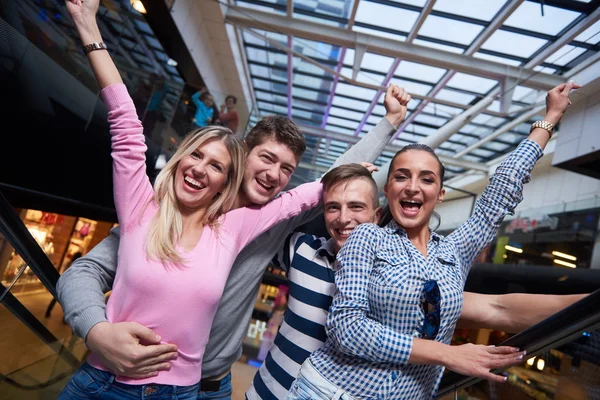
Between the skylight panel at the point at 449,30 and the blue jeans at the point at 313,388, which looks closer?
the blue jeans at the point at 313,388

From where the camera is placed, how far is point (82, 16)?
1.22 meters

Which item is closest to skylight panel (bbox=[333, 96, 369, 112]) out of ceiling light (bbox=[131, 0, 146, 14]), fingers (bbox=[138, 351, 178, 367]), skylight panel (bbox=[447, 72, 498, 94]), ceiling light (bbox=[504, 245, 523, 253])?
skylight panel (bbox=[447, 72, 498, 94])

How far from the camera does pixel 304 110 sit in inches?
433

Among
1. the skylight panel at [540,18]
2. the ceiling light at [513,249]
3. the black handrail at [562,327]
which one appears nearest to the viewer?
the black handrail at [562,327]

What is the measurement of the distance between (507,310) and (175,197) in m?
1.06

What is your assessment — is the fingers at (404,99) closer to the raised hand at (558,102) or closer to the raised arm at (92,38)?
the raised hand at (558,102)

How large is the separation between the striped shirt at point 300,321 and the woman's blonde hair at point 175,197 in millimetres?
353

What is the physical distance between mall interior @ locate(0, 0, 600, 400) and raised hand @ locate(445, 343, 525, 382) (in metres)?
0.07

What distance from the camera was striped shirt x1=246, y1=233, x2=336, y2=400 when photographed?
1.38m

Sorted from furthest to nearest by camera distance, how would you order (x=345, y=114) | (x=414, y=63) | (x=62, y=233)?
(x=345, y=114) < (x=414, y=63) < (x=62, y=233)

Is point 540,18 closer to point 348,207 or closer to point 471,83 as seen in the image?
point 471,83

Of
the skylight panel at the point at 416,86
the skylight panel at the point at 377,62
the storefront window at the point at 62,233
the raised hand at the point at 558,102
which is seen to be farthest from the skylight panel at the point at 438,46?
the raised hand at the point at 558,102

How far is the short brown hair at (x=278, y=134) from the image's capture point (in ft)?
5.19

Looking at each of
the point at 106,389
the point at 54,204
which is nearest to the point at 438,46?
the point at 54,204
